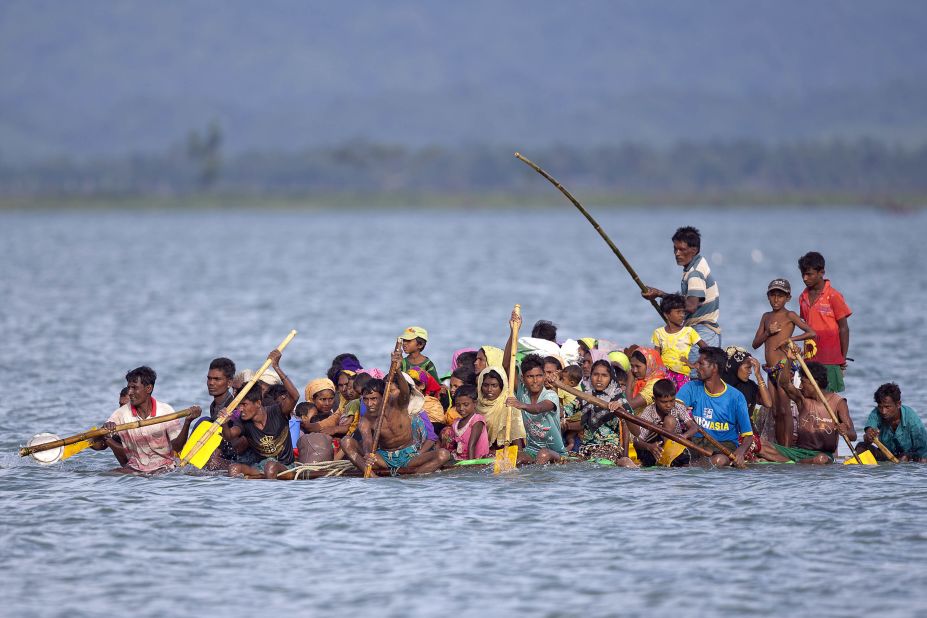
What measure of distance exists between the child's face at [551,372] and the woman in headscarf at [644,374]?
0.78 metres

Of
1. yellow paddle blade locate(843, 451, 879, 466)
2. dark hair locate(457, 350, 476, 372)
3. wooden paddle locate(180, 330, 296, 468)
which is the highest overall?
dark hair locate(457, 350, 476, 372)

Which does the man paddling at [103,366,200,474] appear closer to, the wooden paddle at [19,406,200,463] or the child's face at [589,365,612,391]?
the wooden paddle at [19,406,200,463]

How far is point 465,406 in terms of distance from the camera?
14266 mm

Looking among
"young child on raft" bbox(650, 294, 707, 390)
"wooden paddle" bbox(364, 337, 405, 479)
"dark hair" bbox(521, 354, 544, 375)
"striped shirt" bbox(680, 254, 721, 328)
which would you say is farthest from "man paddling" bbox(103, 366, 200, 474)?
"striped shirt" bbox(680, 254, 721, 328)

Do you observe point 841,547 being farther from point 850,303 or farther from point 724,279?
point 724,279

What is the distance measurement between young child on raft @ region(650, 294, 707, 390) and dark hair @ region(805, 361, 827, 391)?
110 centimetres

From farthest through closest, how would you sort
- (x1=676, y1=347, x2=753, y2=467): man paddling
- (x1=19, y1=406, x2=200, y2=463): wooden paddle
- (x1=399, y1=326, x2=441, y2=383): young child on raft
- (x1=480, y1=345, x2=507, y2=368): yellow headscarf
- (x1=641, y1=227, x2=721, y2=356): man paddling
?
1. (x1=399, y1=326, x2=441, y2=383): young child on raft
2. (x1=641, y1=227, x2=721, y2=356): man paddling
3. (x1=480, y1=345, x2=507, y2=368): yellow headscarf
4. (x1=676, y1=347, x2=753, y2=467): man paddling
5. (x1=19, y1=406, x2=200, y2=463): wooden paddle

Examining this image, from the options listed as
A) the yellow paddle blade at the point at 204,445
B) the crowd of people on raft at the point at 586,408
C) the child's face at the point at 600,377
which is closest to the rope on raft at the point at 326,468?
the crowd of people on raft at the point at 586,408

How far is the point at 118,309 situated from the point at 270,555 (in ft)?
91.8

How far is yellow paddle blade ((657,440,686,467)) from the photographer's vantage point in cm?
1432

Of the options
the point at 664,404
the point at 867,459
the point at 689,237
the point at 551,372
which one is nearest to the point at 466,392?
the point at 551,372

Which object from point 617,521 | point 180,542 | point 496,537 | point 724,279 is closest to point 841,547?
point 617,521

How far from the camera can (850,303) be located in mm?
39656

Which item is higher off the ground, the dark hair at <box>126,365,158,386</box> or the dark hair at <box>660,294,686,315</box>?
the dark hair at <box>660,294,686,315</box>
